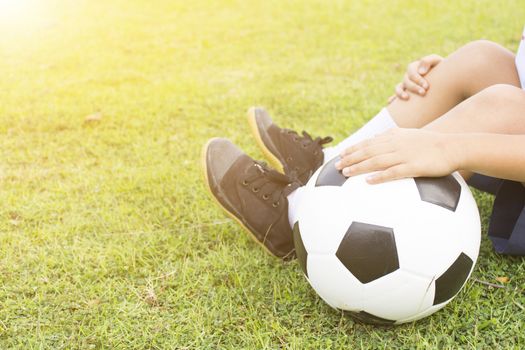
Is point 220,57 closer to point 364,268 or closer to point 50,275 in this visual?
point 50,275

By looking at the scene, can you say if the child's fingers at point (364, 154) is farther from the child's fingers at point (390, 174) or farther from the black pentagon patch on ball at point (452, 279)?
the black pentagon patch on ball at point (452, 279)

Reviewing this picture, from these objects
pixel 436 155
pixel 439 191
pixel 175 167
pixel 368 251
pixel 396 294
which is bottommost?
pixel 175 167

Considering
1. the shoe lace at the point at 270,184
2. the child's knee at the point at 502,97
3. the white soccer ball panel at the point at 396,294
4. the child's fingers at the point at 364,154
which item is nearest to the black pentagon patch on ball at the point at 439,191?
the child's fingers at the point at 364,154

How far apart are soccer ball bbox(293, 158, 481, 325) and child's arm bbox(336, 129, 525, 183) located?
4 cm

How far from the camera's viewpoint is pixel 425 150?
1.69 metres

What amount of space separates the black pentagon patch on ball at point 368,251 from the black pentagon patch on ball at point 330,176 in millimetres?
169

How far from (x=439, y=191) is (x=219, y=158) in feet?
3.26

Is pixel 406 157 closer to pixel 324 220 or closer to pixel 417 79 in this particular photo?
pixel 324 220

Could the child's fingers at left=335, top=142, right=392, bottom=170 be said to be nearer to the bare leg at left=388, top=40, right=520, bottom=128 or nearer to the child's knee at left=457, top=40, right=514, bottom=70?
the bare leg at left=388, top=40, right=520, bottom=128

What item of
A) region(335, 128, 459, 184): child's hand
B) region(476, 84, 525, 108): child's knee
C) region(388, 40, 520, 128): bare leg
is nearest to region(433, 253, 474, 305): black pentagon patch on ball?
region(335, 128, 459, 184): child's hand

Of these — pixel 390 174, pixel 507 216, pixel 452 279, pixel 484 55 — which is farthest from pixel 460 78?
pixel 452 279

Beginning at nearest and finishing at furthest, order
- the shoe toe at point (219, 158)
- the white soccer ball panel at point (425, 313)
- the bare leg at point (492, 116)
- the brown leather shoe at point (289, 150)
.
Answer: the white soccer ball panel at point (425, 313) < the bare leg at point (492, 116) < the shoe toe at point (219, 158) < the brown leather shoe at point (289, 150)

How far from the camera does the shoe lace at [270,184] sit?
2209 mm

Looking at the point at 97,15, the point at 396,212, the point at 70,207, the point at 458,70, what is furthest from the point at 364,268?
the point at 97,15
